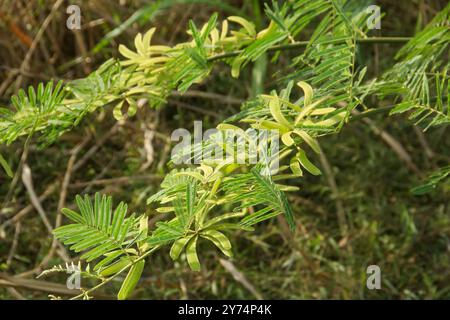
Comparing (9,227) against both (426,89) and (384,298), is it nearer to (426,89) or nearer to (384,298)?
(384,298)

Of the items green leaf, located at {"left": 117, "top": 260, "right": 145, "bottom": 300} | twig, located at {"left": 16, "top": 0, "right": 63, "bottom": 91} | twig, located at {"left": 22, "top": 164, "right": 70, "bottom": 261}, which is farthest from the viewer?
twig, located at {"left": 16, "top": 0, "right": 63, "bottom": 91}

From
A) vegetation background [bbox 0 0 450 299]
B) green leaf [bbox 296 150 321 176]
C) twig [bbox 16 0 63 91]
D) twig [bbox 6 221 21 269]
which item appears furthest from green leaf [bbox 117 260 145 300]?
twig [bbox 16 0 63 91]

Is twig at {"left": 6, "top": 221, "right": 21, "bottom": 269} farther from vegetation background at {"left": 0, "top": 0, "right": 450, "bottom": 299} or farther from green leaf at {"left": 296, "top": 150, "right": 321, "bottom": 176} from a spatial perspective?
green leaf at {"left": 296, "top": 150, "right": 321, "bottom": 176}

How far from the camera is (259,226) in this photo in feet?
4.46

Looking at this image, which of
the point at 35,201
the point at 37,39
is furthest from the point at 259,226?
the point at 37,39

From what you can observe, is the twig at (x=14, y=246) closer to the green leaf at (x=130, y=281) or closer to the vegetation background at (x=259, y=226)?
the vegetation background at (x=259, y=226)

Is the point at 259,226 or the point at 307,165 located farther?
the point at 259,226

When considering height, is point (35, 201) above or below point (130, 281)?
above

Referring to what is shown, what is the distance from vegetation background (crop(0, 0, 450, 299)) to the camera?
49.1 inches

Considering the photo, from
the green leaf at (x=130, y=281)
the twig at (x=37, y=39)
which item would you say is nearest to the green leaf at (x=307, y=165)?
the green leaf at (x=130, y=281)

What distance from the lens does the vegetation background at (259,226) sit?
1246mm

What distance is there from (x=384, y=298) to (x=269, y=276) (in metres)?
0.19

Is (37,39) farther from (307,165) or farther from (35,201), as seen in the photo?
(307,165)
